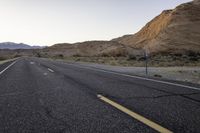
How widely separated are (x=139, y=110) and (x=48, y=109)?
6.51 ft

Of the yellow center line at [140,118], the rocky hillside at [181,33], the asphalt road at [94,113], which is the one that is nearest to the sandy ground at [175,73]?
the asphalt road at [94,113]

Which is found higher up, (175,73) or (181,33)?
(181,33)

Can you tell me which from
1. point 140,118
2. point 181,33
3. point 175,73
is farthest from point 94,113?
point 181,33

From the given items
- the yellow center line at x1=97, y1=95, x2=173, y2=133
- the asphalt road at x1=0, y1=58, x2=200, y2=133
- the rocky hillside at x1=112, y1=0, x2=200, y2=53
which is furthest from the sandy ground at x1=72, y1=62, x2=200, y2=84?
the rocky hillside at x1=112, y1=0, x2=200, y2=53

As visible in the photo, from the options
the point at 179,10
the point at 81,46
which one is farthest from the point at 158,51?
the point at 81,46

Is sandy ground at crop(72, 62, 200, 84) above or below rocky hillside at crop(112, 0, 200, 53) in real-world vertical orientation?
below

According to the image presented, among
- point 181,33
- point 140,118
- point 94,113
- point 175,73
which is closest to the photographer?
point 140,118

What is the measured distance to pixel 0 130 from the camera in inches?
187

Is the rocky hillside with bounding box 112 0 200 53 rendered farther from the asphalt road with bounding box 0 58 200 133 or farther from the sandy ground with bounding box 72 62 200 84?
the asphalt road with bounding box 0 58 200 133

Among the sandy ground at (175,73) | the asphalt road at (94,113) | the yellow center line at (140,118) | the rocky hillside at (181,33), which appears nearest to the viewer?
the yellow center line at (140,118)

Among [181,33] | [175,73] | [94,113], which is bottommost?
[175,73]

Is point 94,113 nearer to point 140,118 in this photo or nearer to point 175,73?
point 140,118

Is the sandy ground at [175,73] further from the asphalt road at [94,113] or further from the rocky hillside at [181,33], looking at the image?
the rocky hillside at [181,33]

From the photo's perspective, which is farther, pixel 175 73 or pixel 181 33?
pixel 181 33
